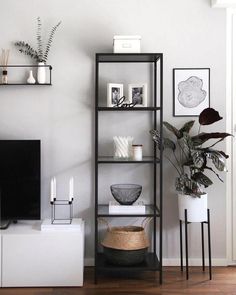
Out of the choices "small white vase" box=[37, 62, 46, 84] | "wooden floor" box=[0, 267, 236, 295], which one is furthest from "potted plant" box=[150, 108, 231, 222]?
"small white vase" box=[37, 62, 46, 84]

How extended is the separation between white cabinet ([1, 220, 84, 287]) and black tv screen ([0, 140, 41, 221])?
Result: 28cm

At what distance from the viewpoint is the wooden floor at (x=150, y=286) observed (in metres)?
2.94

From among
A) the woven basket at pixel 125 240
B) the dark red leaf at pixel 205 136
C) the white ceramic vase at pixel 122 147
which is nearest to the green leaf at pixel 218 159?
the dark red leaf at pixel 205 136

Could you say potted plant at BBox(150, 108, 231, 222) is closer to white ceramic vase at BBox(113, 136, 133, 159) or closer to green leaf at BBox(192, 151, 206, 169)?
green leaf at BBox(192, 151, 206, 169)

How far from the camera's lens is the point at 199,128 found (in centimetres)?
347

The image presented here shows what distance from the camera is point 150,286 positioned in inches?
120

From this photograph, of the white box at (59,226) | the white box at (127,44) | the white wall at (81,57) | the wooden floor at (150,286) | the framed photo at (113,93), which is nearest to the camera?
the wooden floor at (150,286)

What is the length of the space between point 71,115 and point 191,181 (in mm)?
1156

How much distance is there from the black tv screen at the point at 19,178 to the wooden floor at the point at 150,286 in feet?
2.03

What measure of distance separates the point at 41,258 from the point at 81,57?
1.69 metres

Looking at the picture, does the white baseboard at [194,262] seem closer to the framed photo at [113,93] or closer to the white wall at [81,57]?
the white wall at [81,57]

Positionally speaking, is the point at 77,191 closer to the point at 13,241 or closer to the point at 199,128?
the point at 13,241

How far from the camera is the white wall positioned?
11.2 feet

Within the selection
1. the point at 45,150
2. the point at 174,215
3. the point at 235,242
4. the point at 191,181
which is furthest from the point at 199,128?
the point at 45,150
